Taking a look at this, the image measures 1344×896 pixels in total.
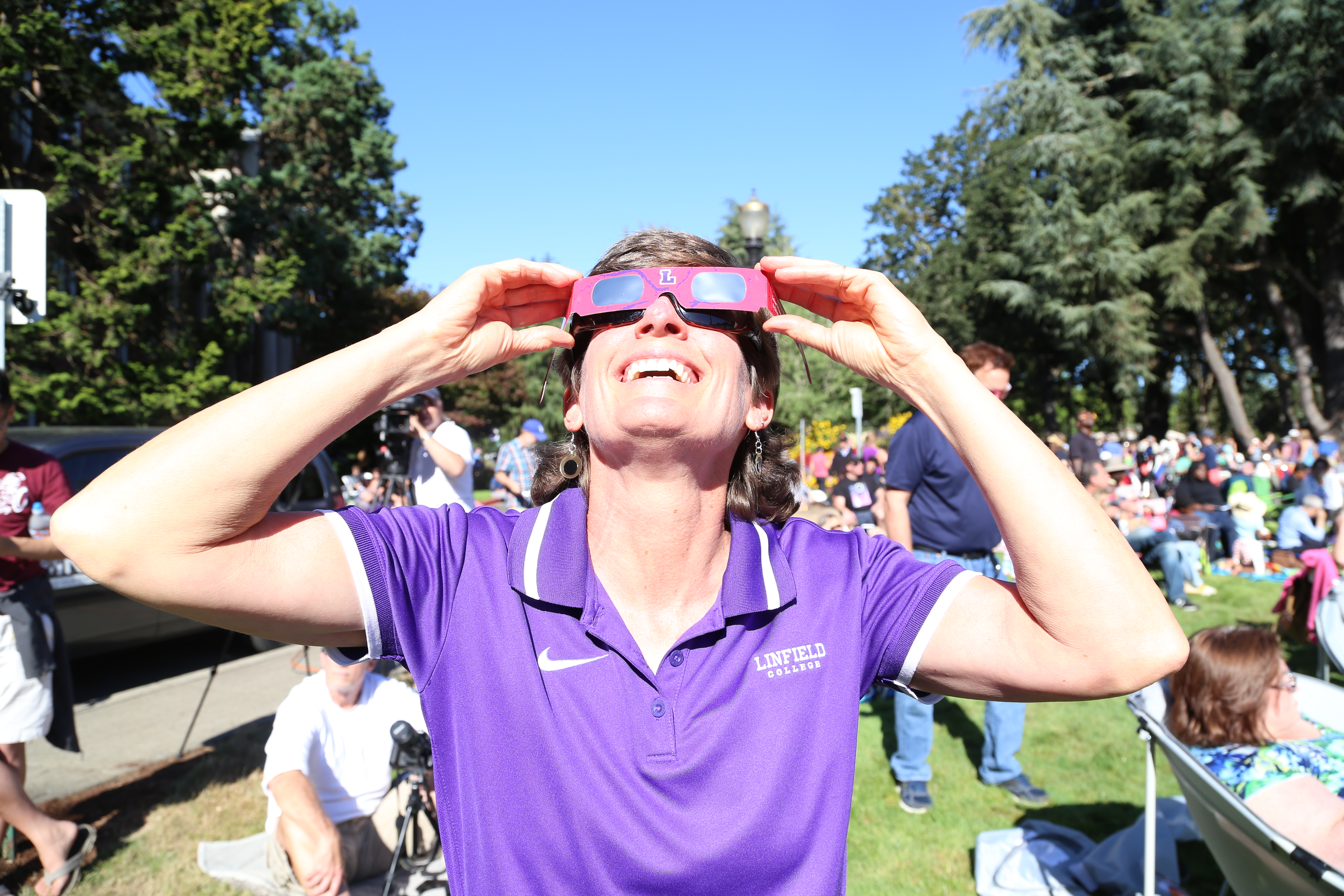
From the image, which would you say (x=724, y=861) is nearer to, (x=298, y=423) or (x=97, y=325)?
(x=298, y=423)

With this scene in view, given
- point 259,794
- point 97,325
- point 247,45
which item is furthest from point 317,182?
point 259,794

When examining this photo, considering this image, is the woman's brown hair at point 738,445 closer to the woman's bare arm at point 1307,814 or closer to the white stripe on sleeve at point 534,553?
the white stripe on sleeve at point 534,553

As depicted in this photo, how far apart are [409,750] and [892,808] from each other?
2643 millimetres

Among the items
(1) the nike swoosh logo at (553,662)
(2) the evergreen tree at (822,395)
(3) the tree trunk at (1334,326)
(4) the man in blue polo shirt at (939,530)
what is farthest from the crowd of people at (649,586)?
(3) the tree trunk at (1334,326)

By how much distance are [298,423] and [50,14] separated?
539 inches

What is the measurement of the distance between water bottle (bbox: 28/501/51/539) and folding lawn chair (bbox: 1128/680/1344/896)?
4.33 m

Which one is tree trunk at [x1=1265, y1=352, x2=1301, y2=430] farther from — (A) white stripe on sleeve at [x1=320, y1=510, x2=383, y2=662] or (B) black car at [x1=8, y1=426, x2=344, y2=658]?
(A) white stripe on sleeve at [x1=320, y1=510, x2=383, y2=662]

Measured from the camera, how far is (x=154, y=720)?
569 cm

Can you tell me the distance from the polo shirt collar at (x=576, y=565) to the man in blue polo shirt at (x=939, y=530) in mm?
2953

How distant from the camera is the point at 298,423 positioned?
1.36 meters

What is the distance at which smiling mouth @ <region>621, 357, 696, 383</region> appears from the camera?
Answer: 1625mm

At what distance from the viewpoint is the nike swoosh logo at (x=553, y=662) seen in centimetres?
148

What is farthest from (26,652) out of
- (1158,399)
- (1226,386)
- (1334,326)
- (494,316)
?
(1158,399)

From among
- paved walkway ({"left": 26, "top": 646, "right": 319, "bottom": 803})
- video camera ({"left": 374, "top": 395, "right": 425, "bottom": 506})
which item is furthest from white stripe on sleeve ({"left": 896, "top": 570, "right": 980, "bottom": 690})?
video camera ({"left": 374, "top": 395, "right": 425, "bottom": 506})
